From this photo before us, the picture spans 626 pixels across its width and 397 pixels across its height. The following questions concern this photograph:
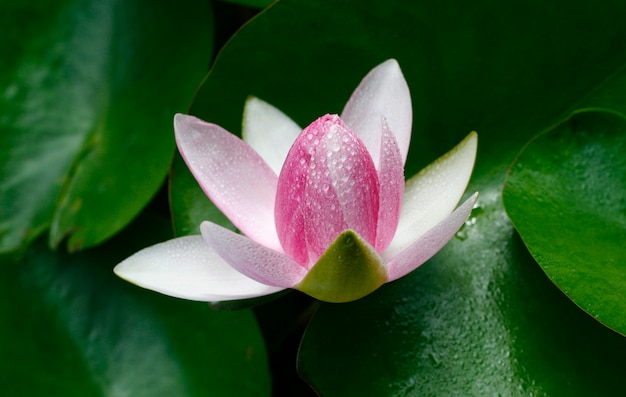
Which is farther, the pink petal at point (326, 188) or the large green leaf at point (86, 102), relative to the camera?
the large green leaf at point (86, 102)

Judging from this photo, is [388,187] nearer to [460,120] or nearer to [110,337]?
[460,120]

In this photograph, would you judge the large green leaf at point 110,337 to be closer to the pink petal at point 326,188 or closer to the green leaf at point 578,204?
the pink petal at point 326,188

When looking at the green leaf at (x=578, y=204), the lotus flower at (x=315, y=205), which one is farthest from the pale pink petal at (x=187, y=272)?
the green leaf at (x=578, y=204)

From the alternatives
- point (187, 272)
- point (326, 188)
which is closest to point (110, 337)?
point (187, 272)

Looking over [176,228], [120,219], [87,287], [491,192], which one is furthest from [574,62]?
[87,287]

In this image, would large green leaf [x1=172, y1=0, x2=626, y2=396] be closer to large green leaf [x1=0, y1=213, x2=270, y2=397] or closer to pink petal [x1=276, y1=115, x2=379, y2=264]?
pink petal [x1=276, y1=115, x2=379, y2=264]
